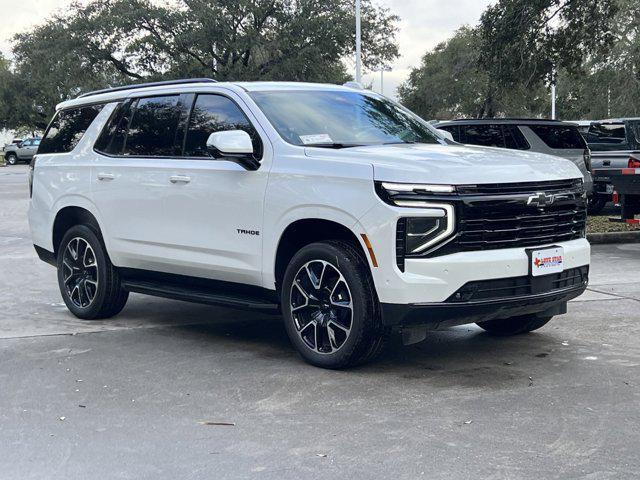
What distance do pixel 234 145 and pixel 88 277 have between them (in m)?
2.48

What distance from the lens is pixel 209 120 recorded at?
697 cm

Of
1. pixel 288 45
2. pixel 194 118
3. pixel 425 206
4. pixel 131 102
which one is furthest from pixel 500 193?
pixel 288 45

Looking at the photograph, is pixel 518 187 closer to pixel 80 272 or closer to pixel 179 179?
pixel 179 179

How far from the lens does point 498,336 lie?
281 inches

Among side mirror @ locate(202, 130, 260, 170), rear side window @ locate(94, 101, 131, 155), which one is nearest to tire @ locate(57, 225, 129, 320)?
rear side window @ locate(94, 101, 131, 155)

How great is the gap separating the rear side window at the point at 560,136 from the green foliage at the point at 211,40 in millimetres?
25926

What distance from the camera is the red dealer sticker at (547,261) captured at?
5.75m

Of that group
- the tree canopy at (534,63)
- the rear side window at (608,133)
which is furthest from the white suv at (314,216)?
the tree canopy at (534,63)

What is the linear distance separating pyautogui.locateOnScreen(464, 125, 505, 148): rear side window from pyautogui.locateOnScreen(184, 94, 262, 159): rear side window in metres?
→ 8.87

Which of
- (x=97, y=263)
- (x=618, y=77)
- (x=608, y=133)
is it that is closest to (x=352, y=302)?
(x=97, y=263)

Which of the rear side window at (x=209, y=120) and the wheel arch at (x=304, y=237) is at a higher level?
the rear side window at (x=209, y=120)

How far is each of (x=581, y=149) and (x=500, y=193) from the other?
10.5 m

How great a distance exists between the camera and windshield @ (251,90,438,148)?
648 centimetres

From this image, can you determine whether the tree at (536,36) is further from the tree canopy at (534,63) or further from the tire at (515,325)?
the tire at (515,325)
